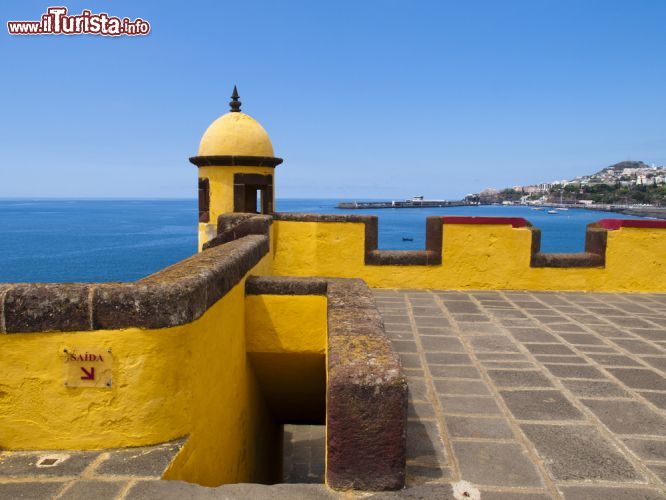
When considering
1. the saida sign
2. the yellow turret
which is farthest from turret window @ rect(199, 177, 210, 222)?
the saida sign

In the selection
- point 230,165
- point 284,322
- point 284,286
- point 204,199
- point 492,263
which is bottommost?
point 284,322

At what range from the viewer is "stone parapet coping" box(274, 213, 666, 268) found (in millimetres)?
7551

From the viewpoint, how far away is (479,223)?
7.66 metres

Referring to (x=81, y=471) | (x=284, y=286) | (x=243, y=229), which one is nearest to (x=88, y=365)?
(x=81, y=471)

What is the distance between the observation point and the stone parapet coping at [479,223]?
755 centimetres

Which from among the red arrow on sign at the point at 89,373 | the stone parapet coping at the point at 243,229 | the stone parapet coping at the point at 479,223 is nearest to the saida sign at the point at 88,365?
the red arrow on sign at the point at 89,373

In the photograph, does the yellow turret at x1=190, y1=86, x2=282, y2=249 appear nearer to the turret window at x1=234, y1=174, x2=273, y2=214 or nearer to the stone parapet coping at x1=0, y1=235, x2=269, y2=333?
the turret window at x1=234, y1=174, x2=273, y2=214

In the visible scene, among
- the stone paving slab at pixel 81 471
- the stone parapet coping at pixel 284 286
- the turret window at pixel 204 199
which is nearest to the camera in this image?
the stone paving slab at pixel 81 471

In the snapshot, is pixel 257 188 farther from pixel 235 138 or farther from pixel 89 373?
pixel 89 373

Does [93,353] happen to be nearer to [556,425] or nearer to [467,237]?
[556,425]

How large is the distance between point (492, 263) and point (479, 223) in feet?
2.17

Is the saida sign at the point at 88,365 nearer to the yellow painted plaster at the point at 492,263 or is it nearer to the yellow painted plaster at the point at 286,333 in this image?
the yellow painted plaster at the point at 286,333

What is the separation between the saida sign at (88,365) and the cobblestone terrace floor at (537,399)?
1.72 meters

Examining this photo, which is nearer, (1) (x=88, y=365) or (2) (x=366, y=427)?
(2) (x=366, y=427)
